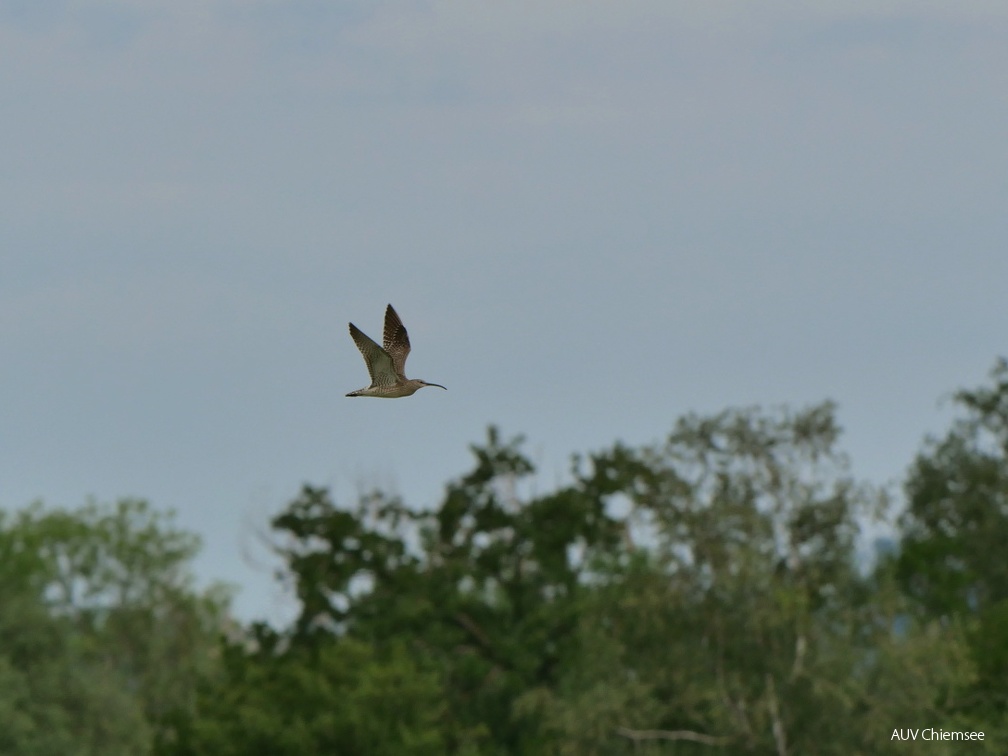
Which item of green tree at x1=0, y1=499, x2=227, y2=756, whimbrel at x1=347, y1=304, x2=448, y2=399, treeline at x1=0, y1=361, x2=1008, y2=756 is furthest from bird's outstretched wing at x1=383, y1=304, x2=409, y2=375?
green tree at x1=0, y1=499, x2=227, y2=756

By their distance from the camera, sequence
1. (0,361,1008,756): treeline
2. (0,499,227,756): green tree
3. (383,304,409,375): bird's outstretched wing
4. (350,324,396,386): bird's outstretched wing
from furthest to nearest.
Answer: (0,499,227,756): green tree < (0,361,1008,756): treeline < (383,304,409,375): bird's outstretched wing < (350,324,396,386): bird's outstretched wing

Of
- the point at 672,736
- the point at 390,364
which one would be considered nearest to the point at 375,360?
the point at 390,364

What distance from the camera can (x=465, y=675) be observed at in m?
67.8

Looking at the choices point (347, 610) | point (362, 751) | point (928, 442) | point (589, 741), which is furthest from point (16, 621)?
point (928, 442)

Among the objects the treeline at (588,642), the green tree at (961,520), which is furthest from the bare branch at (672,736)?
the green tree at (961,520)

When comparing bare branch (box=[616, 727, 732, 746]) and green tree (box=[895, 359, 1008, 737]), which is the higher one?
green tree (box=[895, 359, 1008, 737])

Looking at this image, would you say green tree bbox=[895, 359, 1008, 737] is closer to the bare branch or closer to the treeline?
the treeline

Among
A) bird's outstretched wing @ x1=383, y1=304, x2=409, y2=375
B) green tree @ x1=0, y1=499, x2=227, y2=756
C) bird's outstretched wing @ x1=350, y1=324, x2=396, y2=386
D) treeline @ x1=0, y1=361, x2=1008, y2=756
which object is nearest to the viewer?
bird's outstretched wing @ x1=350, y1=324, x2=396, y2=386

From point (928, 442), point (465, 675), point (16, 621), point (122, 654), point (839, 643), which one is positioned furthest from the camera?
point (122, 654)

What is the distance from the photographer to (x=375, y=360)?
27547mm

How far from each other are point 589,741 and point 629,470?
35.6ft

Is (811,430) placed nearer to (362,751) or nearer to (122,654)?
(362,751)

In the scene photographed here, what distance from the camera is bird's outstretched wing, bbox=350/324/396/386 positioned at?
2711 cm

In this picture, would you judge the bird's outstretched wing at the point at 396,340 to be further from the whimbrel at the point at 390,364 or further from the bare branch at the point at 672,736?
the bare branch at the point at 672,736
